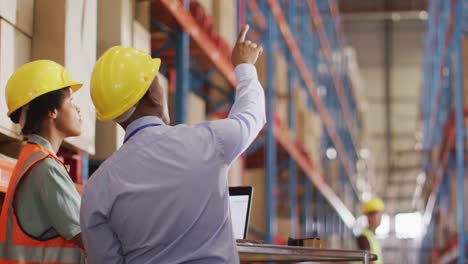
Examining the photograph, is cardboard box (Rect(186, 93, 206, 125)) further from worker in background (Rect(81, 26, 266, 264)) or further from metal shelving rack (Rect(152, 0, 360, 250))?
worker in background (Rect(81, 26, 266, 264))

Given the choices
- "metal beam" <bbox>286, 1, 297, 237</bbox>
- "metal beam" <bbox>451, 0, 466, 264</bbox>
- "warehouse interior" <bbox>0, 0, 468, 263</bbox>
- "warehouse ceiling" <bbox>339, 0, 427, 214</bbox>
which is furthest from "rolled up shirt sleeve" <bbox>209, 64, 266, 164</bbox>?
"warehouse ceiling" <bbox>339, 0, 427, 214</bbox>

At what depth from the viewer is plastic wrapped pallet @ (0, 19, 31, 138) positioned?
12.9ft

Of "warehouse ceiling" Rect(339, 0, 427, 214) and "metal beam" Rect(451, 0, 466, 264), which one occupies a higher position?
"warehouse ceiling" Rect(339, 0, 427, 214)

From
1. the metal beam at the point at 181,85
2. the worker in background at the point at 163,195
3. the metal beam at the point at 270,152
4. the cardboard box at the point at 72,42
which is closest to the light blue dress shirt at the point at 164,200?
the worker in background at the point at 163,195

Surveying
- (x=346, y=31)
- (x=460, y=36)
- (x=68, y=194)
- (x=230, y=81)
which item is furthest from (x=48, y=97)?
(x=346, y=31)

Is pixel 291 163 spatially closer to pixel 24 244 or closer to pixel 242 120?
pixel 24 244

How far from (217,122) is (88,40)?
2194mm

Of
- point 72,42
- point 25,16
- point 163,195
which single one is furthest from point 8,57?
point 163,195

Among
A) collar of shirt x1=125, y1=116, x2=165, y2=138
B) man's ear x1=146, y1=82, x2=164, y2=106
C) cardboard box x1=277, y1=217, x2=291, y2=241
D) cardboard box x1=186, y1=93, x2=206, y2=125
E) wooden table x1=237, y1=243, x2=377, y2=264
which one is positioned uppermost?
cardboard box x1=186, y1=93, x2=206, y2=125

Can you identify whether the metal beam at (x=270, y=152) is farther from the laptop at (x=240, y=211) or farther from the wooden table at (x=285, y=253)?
the wooden table at (x=285, y=253)

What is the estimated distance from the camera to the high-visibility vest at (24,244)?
10.6ft

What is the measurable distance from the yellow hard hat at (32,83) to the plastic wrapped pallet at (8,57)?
0.98 ft

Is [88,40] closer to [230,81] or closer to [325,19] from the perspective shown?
[230,81]

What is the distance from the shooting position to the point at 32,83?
3566 mm
